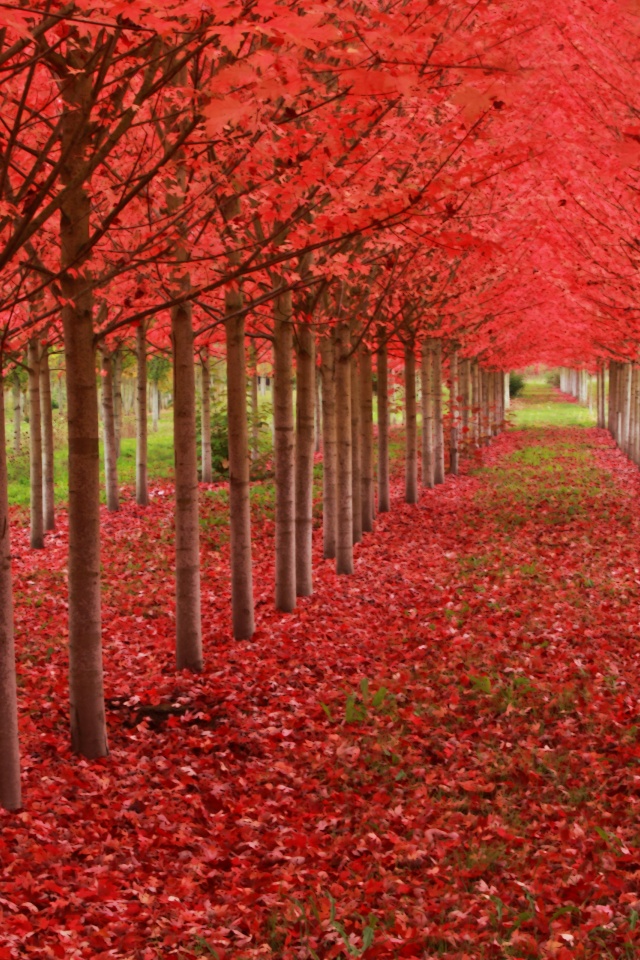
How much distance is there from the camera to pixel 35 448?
14.9 meters

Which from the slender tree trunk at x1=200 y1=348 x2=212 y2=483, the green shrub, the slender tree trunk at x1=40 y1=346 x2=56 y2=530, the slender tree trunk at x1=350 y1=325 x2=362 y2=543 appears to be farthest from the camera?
the green shrub

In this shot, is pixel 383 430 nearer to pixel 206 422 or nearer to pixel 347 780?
pixel 206 422

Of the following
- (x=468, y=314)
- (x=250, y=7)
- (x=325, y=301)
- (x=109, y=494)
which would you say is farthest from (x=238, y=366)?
(x=468, y=314)

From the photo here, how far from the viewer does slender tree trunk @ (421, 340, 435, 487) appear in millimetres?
21172

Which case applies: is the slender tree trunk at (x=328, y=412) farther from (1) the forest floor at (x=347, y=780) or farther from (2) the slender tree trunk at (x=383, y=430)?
(2) the slender tree trunk at (x=383, y=430)

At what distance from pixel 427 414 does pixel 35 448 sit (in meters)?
10.1

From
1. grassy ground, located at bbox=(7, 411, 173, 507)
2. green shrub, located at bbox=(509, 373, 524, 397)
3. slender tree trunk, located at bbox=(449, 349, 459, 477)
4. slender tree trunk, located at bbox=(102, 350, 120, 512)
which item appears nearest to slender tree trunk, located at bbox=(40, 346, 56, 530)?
slender tree trunk, located at bbox=(102, 350, 120, 512)

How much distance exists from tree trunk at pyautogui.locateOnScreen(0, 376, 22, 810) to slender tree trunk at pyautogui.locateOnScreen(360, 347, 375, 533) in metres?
10.5

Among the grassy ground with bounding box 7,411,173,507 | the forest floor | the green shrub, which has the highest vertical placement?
the green shrub

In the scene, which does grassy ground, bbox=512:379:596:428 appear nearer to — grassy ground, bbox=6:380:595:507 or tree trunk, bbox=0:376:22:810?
grassy ground, bbox=6:380:595:507

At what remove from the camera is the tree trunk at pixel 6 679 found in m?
5.21

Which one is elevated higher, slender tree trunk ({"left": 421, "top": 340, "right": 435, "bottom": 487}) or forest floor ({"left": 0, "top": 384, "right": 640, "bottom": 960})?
slender tree trunk ({"left": 421, "top": 340, "right": 435, "bottom": 487})

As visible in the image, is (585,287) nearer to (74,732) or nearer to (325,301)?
(325,301)

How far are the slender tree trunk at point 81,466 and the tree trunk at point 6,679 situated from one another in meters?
0.84
